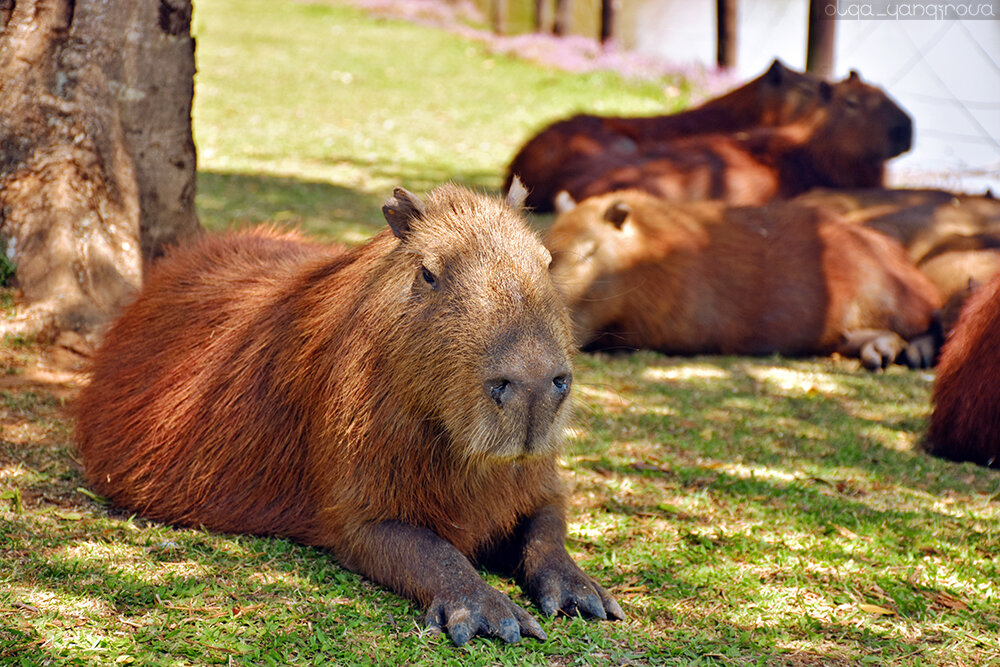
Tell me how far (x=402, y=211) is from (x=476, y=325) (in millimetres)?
488

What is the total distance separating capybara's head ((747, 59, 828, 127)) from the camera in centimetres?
880

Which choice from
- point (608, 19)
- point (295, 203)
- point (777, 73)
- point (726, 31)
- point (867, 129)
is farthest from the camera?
point (608, 19)

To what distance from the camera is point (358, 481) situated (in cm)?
294

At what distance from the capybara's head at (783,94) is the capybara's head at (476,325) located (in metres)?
6.44

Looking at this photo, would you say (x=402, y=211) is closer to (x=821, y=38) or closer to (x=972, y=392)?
(x=972, y=392)

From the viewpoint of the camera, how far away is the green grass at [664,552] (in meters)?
2.60

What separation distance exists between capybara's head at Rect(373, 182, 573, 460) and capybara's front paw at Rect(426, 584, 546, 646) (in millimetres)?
373

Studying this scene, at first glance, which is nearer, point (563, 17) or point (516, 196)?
point (516, 196)

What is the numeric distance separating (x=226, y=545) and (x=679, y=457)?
6.47 feet

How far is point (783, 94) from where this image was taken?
8.87m

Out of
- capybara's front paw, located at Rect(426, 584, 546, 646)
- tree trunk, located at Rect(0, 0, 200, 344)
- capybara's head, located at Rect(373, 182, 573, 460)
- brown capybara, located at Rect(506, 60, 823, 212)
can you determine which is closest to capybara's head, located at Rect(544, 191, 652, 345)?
brown capybara, located at Rect(506, 60, 823, 212)

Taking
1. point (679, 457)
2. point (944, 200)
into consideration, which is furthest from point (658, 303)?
point (944, 200)

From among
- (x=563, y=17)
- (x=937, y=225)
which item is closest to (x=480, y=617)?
(x=937, y=225)

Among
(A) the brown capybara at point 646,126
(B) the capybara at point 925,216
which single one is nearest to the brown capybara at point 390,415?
(B) the capybara at point 925,216
